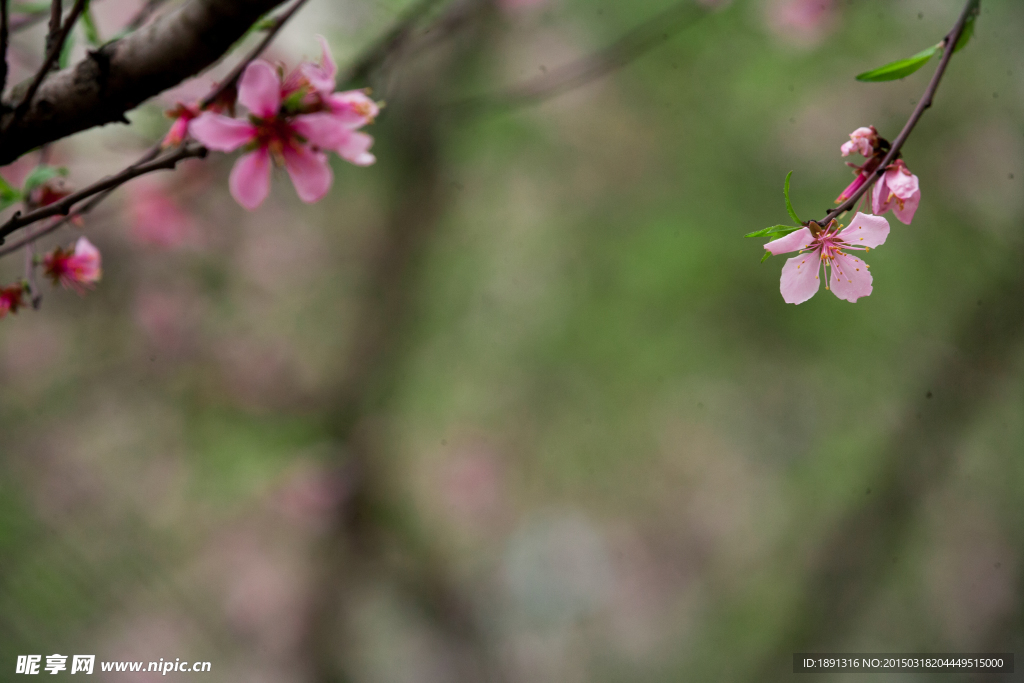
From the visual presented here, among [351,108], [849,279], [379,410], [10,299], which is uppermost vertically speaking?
[351,108]

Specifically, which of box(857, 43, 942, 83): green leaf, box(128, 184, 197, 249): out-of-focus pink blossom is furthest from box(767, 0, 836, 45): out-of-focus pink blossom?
box(128, 184, 197, 249): out-of-focus pink blossom

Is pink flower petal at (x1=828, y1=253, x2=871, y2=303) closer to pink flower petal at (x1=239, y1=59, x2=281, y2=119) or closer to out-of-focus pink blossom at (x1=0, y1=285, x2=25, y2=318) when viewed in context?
pink flower petal at (x1=239, y1=59, x2=281, y2=119)

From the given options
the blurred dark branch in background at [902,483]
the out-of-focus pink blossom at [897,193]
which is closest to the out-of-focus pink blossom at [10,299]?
the out-of-focus pink blossom at [897,193]

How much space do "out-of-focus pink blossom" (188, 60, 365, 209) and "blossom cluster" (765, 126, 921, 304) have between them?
364mm

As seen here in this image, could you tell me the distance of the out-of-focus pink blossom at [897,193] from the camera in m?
0.48

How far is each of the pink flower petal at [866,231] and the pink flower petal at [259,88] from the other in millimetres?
453

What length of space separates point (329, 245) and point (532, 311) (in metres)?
0.96

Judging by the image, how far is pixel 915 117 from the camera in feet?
1.44

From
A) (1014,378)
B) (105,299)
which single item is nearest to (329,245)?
(105,299)

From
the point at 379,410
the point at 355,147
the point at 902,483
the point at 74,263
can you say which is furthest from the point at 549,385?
the point at 355,147

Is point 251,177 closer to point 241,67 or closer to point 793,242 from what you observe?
point 241,67

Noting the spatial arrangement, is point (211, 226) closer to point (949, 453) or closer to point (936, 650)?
point (949, 453)

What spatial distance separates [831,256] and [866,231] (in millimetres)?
83

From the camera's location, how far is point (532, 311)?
9.36ft
